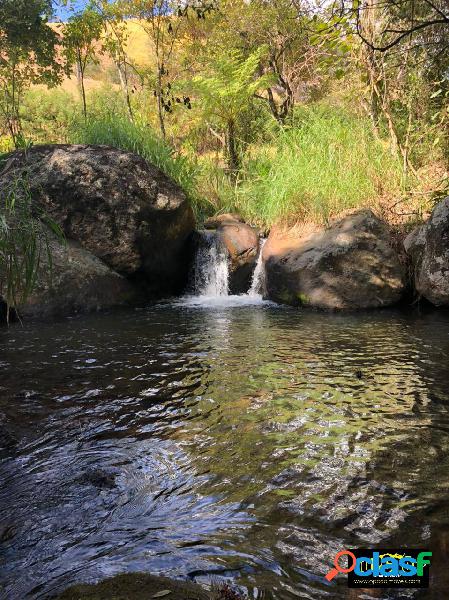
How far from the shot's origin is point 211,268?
342 inches

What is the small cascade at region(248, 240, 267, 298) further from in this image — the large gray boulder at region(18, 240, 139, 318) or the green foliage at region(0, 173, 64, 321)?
the green foliage at region(0, 173, 64, 321)

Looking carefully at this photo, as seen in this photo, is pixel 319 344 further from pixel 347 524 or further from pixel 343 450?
pixel 347 524

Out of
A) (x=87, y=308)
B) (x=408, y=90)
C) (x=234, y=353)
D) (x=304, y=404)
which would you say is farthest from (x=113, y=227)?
(x=408, y=90)

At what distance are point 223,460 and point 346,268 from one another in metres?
4.86

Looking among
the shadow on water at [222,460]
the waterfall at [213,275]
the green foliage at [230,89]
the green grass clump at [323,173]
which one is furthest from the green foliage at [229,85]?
the shadow on water at [222,460]

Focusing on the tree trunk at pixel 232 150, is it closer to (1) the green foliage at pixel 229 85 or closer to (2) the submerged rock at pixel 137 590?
(1) the green foliage at pixel 229 85

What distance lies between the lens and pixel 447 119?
7.97 metres

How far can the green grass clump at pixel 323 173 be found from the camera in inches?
307

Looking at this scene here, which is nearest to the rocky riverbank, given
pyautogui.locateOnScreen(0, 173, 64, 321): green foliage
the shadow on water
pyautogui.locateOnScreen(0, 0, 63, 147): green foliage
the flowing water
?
the flowing water

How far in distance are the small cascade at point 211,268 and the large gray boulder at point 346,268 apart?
131 cm

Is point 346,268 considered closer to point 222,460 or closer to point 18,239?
point 222,460

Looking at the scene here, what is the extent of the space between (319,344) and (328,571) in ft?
11.2

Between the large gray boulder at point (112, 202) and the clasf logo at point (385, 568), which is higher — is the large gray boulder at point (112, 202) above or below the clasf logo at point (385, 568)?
above

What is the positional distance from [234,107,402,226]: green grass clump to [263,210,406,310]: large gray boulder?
0.50m
